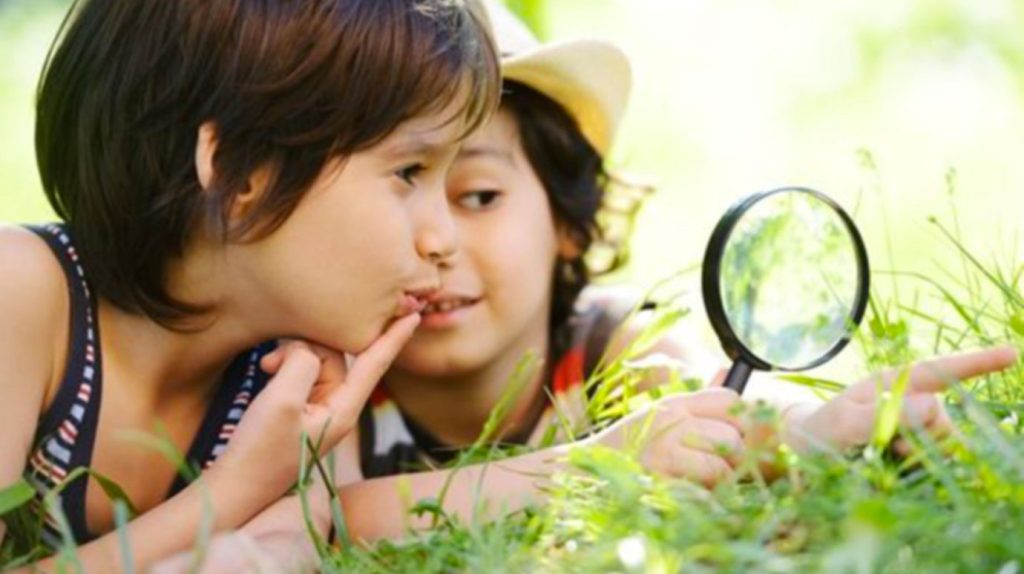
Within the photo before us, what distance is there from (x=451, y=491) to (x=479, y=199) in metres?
1.32

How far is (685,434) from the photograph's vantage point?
9.03 feet

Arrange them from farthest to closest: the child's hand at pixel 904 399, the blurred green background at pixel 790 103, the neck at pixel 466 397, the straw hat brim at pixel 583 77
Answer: the blurred green background at pixel 790 103 → the neck at pixel 466 397 → the straw hat brim at pixel 583 77 → the child's hand at pixel 904 399

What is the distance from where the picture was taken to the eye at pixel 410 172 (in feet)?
11.1

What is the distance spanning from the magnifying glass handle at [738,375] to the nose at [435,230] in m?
0.65

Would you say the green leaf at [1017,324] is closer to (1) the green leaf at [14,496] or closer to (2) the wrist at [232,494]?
(2) the wrist at [232,494]

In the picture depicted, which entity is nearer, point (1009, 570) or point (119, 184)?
point (1009, 570)

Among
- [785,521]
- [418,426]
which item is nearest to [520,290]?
[418,426]

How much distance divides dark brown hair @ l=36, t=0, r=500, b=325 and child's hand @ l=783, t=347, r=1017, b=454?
1.11m

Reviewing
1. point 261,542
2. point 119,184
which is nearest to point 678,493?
point 261,542

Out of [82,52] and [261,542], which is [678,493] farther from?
[82,52]

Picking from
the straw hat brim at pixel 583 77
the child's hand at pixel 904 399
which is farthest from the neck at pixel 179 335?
the child's hand at pixel 904 399

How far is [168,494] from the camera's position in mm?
3529

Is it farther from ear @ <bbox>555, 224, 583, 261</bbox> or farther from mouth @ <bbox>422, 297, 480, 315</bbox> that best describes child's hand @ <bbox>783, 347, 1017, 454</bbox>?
ear @ <bbox>555, 224, 583, 261</bbox>

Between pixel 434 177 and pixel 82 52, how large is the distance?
71cm
